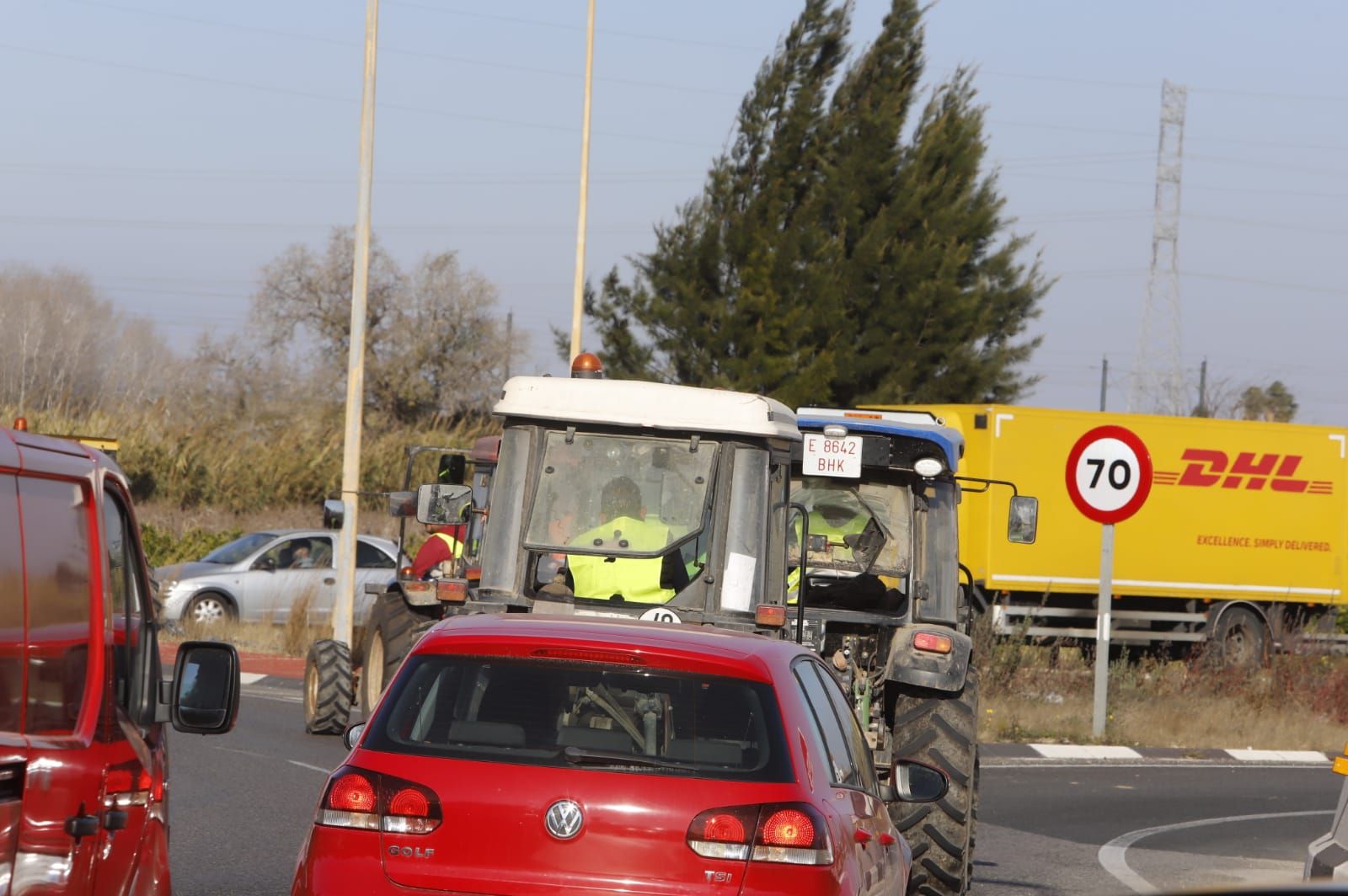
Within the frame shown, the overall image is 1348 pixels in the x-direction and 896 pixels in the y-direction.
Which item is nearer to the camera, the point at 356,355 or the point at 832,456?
the point at 832,456

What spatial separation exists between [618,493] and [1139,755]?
Answer: 9533mm

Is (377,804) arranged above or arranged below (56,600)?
below

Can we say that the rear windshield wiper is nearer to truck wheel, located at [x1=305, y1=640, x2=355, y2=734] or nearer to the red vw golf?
the red vw golf

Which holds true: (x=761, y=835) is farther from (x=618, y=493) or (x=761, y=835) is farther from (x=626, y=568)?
(x=618, y=493)

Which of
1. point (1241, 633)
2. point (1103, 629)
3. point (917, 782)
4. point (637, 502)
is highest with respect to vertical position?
point (637, 502)

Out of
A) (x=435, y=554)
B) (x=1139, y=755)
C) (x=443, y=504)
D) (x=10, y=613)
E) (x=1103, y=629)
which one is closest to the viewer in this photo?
(x=10, y=613)

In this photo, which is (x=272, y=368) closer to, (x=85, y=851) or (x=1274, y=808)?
(x=1274, y=808)

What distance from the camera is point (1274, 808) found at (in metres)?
15.2

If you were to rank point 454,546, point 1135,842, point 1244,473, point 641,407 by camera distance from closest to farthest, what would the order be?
1. point 641,407
2. point 1135,842
3. point 454,546
4. point 1244,473

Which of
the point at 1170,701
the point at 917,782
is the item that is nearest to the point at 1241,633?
the point at 1170,701

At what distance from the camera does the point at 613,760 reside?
5.58m

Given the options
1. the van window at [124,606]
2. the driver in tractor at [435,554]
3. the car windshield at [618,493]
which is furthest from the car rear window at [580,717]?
the driver in tractor at [435,554]

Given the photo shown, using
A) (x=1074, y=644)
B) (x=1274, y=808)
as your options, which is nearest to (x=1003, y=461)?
(x=1074, y=644)

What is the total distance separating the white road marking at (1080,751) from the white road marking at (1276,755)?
130 cm
